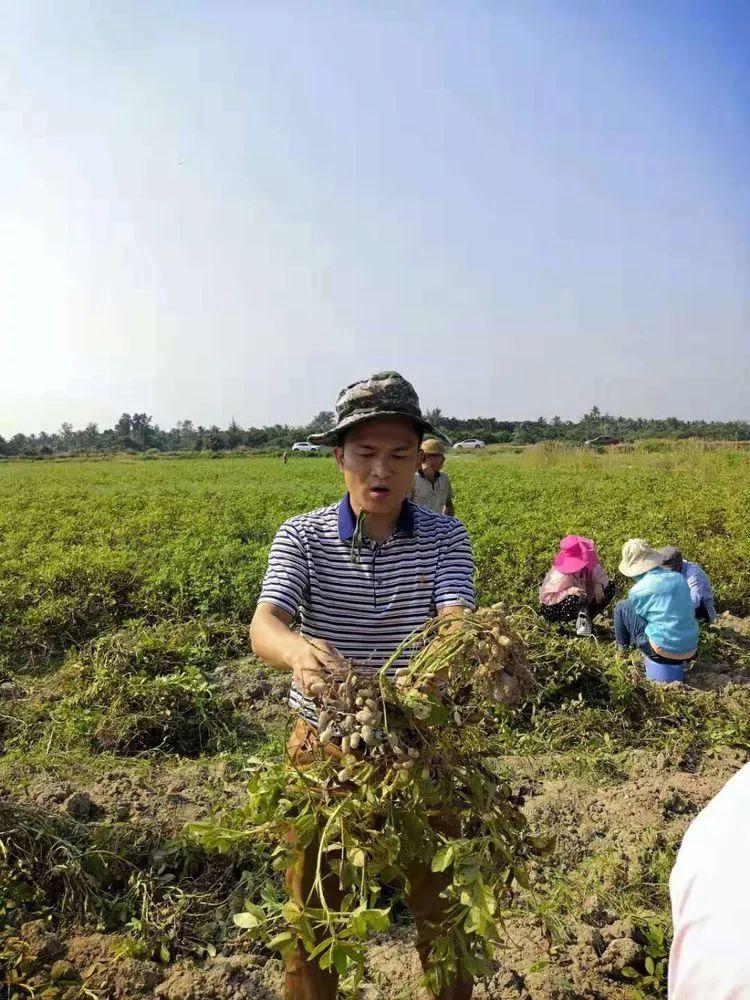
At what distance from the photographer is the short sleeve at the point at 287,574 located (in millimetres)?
2027

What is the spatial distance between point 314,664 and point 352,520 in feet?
2.02

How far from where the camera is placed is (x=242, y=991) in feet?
7.87

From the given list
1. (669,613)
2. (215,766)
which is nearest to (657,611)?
(669,613)

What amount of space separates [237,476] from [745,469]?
16.7 metres

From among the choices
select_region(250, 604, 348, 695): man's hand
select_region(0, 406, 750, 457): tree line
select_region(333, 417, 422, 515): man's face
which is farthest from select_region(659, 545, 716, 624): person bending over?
select_region(0, 406, 750, 457): tree line

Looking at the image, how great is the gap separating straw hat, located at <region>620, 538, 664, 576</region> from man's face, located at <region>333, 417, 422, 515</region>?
11.2 feet

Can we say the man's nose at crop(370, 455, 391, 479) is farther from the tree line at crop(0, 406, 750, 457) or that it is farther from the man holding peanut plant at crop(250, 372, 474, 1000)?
the tree line at crop(0, 406, 750, 457)

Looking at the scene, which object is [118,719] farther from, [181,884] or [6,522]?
[6,522]

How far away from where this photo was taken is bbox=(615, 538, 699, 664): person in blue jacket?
461 cm

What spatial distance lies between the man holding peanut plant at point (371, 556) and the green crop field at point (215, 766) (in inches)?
37.9

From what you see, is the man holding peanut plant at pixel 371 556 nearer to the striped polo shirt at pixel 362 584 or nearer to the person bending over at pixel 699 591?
the striped polo shirt at pixel 362 584

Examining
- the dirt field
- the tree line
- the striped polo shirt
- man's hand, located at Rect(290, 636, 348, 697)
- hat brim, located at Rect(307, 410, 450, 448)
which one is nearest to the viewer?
man's hand, located at Rect(290, 636, 348, 697)

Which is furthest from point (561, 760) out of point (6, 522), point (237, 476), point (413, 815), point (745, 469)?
point (237, 476)

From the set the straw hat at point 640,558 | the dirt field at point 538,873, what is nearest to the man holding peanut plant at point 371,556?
the dirt field at point 538,873
